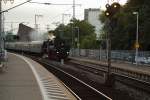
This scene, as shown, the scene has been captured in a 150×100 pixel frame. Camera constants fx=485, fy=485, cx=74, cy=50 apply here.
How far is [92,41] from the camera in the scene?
5128 inches

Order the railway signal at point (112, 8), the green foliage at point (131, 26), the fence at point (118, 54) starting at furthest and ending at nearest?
the green foliage at point (131, 26), the fence at point (118, 54), the railway signal at point (112, 8)

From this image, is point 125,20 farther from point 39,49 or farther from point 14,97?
point 14,97

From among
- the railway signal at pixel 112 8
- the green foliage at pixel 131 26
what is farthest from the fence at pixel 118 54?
the railway signal at pixel 112 8

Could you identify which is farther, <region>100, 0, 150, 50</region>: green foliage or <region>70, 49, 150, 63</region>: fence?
<region>100, 0, 150, 50</region>: green foliage

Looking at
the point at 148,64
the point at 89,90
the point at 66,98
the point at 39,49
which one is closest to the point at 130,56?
the point at 148,64

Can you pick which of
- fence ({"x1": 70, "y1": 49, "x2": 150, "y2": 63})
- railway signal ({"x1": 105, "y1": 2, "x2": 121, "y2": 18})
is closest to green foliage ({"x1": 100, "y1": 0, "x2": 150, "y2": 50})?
fence ({"x1": 70, "y1": 49, "x2": 150, "y2": 63})

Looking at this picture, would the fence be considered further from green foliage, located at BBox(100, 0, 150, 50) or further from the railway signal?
the railway signal

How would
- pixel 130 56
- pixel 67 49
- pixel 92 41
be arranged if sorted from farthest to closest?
pixel 92 41, pixel 130 56, pixel 67 49

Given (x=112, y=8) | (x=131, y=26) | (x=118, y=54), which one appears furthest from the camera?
(x=131, y=26)

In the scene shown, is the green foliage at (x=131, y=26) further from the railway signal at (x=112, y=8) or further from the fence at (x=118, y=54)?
the railway signal at (x=112, y=8)

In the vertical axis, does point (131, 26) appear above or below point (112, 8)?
above

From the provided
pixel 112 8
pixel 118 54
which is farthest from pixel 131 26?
pixel 112 8

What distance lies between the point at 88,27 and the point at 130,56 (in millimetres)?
87183

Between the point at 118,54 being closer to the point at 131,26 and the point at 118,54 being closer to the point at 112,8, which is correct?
the point at 131,26
